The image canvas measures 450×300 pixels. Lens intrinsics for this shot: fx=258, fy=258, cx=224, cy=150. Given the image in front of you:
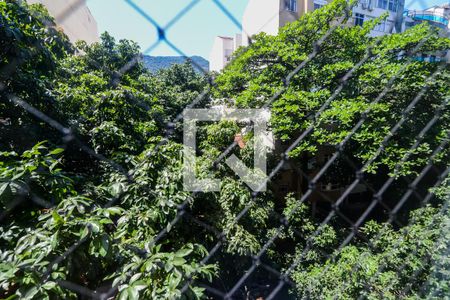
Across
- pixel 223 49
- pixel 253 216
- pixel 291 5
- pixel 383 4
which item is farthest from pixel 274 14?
pixel 383 4

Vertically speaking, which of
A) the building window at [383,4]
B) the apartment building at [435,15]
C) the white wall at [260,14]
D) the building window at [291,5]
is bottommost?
the apartment building at [435,15]

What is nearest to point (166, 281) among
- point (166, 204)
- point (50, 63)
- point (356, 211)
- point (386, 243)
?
point (166, 204)

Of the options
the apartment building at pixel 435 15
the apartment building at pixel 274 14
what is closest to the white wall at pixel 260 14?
the apartment building at pixel 274 14

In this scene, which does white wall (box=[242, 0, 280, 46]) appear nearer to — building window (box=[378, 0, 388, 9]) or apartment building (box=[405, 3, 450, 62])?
apartment building (box=[405, 3, 450, 62])

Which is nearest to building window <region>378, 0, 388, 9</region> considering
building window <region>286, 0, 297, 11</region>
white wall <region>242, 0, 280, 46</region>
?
building window <region>286, 0, 297, 11</region>

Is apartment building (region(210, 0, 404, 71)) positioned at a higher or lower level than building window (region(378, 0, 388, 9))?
lower

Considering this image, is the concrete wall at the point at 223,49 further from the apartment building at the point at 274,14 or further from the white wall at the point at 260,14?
the white wall at the point at 260,14

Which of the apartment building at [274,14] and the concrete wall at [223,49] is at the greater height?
the apartment building at [274,14]

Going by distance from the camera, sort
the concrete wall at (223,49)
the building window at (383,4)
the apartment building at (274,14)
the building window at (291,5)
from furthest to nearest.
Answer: the building window at (383,4) < the building window at (291,5) < the apartment building at (274,14) < the concrete wall at (223,49)

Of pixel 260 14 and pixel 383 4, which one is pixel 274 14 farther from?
pixel 383 4

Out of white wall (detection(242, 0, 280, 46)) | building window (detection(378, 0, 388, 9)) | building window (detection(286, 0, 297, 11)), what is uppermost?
building window (detection(378, 0, 388, 9))

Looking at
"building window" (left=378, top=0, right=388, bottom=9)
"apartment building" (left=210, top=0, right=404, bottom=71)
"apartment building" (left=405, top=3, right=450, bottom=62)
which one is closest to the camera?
"apartment building" (left=405, top=3, right=450, bottom=62)

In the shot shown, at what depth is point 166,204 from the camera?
5.28ft

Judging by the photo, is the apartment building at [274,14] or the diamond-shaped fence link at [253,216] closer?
the diamond-shaped fence link at [253,216]
